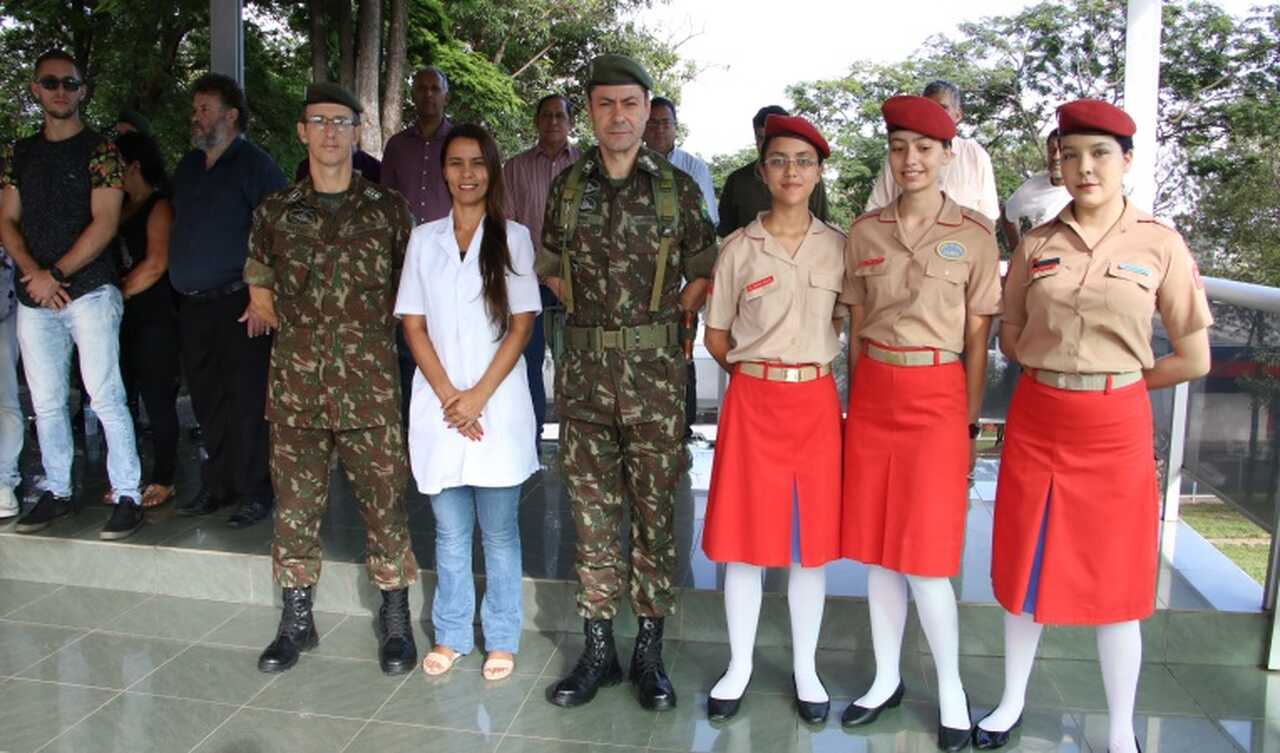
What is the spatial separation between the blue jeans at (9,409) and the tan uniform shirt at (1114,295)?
12.5 ft

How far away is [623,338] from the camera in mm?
2902

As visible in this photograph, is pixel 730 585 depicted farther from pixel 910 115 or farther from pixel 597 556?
pixel 910 115

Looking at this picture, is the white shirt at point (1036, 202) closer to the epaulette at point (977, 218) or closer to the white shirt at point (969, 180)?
the white shirt at point (969, 180)

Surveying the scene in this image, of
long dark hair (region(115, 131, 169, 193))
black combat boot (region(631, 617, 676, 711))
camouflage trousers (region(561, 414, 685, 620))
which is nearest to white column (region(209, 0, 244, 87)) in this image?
long dark hair (region(115, 131, 169, 193))

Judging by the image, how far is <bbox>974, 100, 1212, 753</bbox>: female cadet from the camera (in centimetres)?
246

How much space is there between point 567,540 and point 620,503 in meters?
0.91

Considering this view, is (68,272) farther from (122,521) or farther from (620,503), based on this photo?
(620,503)

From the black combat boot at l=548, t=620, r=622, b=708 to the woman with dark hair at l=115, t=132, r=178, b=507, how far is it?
2161 millimetres

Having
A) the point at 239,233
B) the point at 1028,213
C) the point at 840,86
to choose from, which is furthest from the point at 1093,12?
the point at 239,233

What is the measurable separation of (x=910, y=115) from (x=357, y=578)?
239cm

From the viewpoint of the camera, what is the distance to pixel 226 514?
13.9 feet

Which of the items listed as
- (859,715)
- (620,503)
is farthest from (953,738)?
(620,503)

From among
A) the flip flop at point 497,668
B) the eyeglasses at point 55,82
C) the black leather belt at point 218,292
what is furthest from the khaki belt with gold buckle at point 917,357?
the eyeglasses at point 55,82

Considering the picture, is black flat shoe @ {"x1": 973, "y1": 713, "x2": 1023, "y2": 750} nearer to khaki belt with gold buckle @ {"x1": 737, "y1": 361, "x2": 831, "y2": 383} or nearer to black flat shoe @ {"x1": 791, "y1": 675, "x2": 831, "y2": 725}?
black flat shoe @ {"x1": 791, "y1": 675, "x2": 831, "y2": 725}
